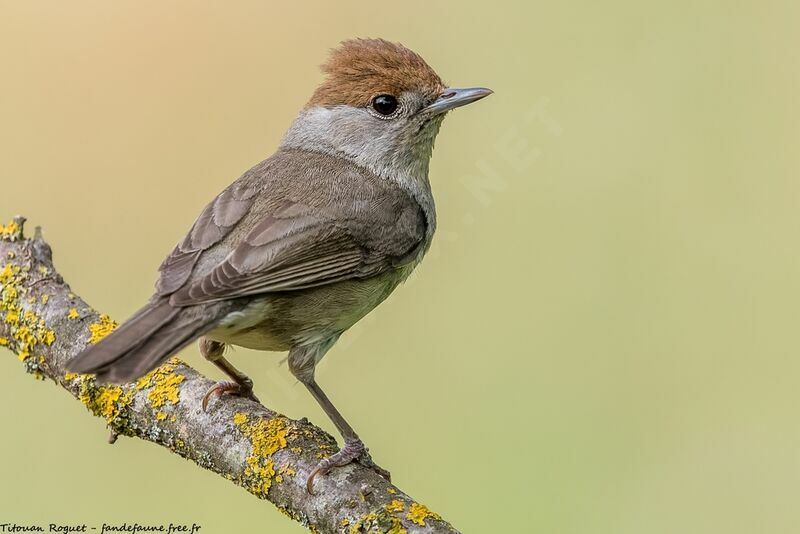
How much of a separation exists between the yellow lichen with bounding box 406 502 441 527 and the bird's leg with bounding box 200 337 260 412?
127cm

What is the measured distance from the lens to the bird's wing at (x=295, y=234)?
15.2 feet

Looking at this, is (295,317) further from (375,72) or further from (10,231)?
(10,231)

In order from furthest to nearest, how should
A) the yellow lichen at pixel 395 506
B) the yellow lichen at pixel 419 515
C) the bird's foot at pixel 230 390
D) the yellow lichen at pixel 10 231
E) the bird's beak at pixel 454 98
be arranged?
1. the bird's beak at pixel 454 98
2. the yellow lichen at pixel 10 231
3. the bird's foot at pixel 230 390
4. the yellow lichen at pixel 395 506
5. the yellow lichen at pixel 419 515

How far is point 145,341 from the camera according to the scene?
413cm

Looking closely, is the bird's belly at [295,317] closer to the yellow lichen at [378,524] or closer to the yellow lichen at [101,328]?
the yellow lichen at [101,328]

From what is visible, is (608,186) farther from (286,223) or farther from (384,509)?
(384,509)

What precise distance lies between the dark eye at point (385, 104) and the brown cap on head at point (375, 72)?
0.09 ft

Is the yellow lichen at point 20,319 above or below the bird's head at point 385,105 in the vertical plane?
below

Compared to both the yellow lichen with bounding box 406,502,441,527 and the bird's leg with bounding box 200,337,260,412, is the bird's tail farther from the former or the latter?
the yellow lichen with bounding box 406,502,441,527

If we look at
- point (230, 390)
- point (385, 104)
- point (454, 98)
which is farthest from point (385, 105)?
point (230, 390)

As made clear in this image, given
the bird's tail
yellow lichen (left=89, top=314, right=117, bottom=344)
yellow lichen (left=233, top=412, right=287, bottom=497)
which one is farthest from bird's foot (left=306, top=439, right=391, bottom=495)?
yellow lichen (left=89, top=314, right=117, bottom=344)

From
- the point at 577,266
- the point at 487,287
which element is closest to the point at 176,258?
the point at 487,287

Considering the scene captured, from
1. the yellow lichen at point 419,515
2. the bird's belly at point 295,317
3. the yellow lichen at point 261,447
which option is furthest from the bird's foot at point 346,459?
the bird's belly at point 295,317

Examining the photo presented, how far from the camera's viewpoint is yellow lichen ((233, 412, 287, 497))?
4.34 m
